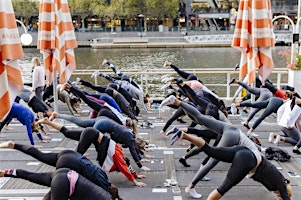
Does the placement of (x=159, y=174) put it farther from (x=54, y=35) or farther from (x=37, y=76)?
(x=37, y=76)

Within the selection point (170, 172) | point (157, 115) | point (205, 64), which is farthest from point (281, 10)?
point (170, 172)

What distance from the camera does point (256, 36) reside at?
9.16 m

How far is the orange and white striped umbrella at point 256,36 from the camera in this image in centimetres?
916

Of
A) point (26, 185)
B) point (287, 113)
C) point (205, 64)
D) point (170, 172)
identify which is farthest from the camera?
point (205, 64)

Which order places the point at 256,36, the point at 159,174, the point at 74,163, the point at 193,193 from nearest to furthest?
the point at 74,163
the point at 193,193
the point at 159,174
the point at 256,36

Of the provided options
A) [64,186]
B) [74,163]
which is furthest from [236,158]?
[64,186]

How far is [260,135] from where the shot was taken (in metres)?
9.07

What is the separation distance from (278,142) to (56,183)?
5.58m

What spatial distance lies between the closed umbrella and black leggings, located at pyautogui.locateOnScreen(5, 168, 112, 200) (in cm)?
520

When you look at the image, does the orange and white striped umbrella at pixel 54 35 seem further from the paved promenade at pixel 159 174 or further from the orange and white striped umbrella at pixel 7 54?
the orange and white striped umbrella at pixel 7 54

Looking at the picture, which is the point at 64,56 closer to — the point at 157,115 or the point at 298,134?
the point at 157,115

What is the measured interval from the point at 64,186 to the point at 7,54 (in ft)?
5.17

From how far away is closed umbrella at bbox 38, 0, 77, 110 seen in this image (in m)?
9.20

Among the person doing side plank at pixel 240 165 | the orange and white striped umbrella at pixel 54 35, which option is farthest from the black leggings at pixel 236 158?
the orange and white striped umbrella at pixel 54 35
